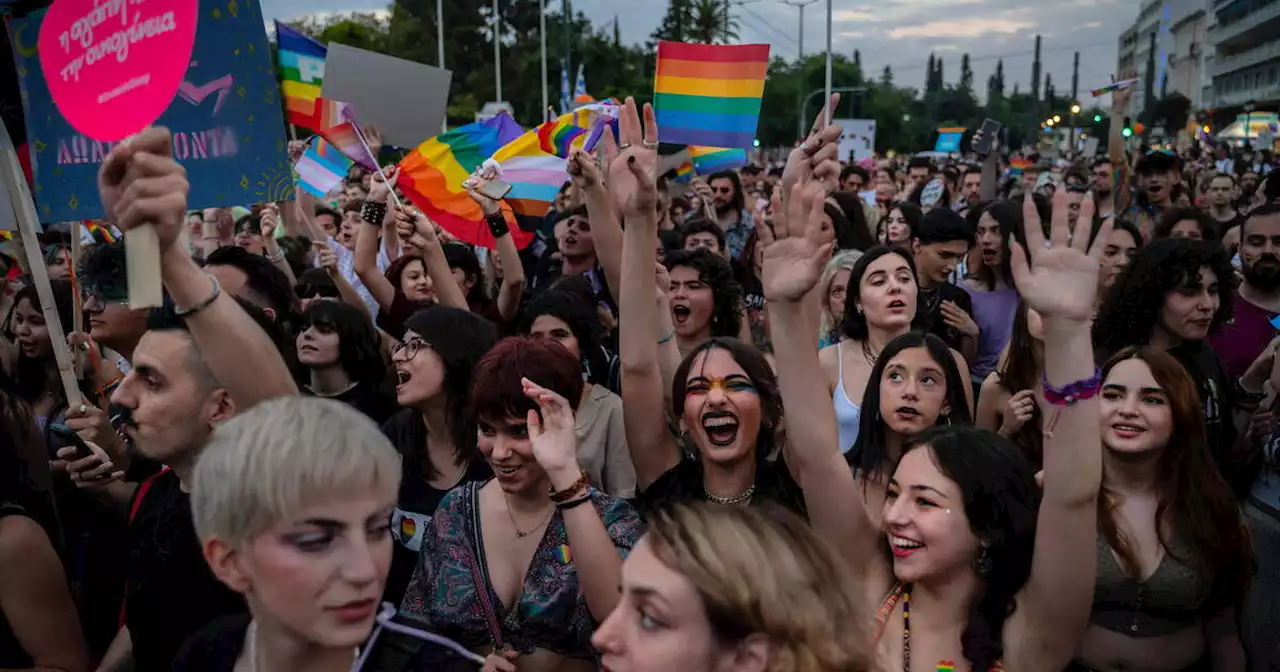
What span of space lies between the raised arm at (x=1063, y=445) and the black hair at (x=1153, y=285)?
2.38 metres

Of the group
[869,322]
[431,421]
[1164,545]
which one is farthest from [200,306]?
[869,322]

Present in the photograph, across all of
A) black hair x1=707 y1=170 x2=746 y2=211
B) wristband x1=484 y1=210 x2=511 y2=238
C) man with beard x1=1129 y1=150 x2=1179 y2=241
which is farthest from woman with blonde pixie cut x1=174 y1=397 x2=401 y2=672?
man with beard x1=1129 y1=150 x2=1179 y2=241

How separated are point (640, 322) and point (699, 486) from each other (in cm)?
58

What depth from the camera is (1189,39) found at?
90.8 m

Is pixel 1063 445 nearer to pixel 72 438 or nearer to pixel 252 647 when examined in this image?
pixel 252 647

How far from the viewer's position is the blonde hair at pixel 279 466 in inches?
76.8

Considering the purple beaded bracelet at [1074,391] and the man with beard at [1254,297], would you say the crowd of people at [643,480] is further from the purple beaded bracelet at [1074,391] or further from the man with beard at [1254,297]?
the man with beard at [1254,297]

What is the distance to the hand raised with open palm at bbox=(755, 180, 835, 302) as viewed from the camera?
9.54 ft

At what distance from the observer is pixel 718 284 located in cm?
546

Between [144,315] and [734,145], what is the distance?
3648mm

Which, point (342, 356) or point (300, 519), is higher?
point (300, 519)

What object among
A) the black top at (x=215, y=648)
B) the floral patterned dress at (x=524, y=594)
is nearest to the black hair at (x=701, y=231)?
the floral patterned dress at (x=524, y=594)

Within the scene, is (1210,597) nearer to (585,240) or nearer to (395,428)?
(395,428)

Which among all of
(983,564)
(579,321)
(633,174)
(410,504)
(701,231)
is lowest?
(410,504)
